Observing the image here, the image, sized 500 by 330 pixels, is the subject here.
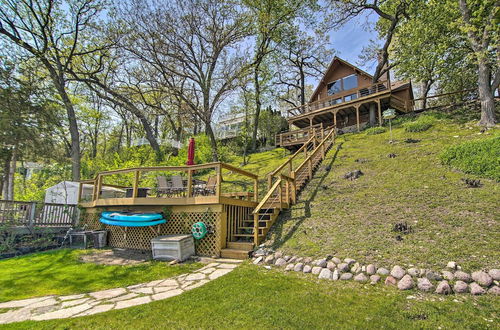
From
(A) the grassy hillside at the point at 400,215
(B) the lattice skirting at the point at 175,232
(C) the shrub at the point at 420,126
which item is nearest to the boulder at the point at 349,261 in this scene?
(A) the grassy hillside at the point at 400,215

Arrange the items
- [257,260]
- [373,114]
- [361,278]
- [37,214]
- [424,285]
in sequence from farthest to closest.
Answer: [373,114] < [37,214] < [257,260] < [361,278] < [424,285]

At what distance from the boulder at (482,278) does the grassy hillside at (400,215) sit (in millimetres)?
187

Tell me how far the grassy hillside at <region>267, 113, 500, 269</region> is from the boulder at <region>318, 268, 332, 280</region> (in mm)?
531

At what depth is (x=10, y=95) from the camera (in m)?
8.79

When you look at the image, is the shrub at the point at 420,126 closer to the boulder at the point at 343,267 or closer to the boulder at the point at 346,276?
the boulder at the point at 343,267

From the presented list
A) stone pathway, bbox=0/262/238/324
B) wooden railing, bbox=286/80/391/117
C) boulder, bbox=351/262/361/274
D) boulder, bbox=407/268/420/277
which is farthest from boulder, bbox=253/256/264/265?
wooden railing, bbox=286/80/391/117

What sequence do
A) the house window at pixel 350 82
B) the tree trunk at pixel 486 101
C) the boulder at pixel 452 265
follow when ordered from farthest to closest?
the house window at pixel 350 82
the tree trunk at pixel 486 101
the boulder at pixel 452 265

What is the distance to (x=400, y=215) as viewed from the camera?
5.69 m

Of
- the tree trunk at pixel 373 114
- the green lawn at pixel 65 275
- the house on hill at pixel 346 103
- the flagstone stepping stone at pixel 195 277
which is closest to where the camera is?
the green lawn at pixel 65 275

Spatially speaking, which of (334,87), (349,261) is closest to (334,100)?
(334,87)

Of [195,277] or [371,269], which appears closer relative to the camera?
[371,269]

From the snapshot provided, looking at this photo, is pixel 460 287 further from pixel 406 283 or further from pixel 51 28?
pixel 51 28

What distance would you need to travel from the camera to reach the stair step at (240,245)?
6.16m

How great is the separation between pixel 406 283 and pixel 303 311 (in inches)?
69.3
